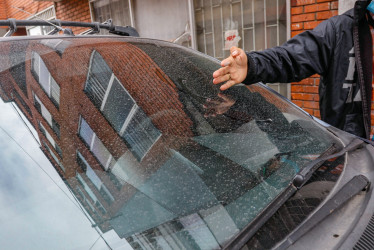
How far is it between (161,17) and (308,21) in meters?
2.39

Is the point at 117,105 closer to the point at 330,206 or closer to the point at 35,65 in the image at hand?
the point at 35,65

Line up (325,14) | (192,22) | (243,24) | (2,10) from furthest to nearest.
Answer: (2,10), (192,22), (243,24), (325,14)

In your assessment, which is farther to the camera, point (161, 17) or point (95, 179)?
point (161, 17)

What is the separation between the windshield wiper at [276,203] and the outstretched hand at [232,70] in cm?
52

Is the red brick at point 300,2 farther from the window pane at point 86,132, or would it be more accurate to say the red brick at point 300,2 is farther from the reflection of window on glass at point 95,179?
the reflection of window on glass at point 95,179

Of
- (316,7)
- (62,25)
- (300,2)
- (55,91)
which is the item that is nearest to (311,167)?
(55,91)

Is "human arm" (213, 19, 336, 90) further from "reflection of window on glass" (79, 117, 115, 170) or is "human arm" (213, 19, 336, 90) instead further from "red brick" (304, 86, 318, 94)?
"red brick" (304, 86, 318, 94)

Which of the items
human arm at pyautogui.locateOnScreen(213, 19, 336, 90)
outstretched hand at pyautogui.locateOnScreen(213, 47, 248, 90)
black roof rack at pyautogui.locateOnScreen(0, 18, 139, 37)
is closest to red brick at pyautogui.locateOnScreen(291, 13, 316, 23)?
human arm at pyautogui.locateOnScreen(213, 19, 336, 90)

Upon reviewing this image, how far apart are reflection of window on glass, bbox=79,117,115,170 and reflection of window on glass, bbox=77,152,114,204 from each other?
0.04m

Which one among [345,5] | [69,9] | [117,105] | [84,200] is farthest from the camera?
[69,9]

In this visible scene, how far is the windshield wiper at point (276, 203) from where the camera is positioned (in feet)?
2.76

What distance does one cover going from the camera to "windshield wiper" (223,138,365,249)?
842mm

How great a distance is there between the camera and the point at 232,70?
151cm

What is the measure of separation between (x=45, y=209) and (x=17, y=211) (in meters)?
0.07
